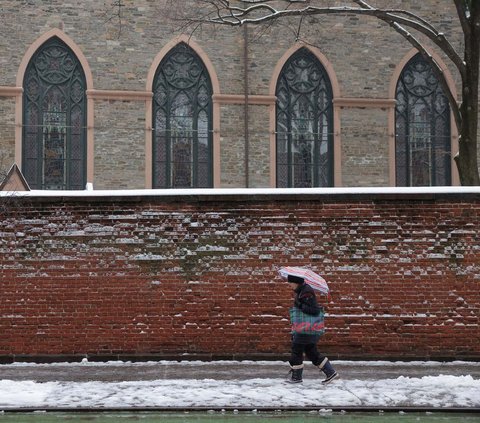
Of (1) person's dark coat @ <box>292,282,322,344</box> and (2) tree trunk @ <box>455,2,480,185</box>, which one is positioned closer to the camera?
(1) person's dark coat @ <box>292,282,322,344</box>

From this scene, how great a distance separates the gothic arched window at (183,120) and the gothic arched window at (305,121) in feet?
6.91

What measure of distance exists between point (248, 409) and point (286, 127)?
14.7 m

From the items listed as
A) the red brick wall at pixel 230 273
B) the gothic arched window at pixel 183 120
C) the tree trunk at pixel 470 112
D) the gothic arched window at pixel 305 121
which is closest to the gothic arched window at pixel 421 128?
the gothic arched window at pixel 305 121

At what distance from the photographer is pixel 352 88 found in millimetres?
22359

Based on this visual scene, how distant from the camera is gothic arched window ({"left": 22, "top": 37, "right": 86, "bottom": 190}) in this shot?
21266 millimetres

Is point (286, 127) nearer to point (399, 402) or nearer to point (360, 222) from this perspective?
point (360, 222)

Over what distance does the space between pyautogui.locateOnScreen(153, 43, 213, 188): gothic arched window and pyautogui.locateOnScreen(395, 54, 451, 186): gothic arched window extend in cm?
561

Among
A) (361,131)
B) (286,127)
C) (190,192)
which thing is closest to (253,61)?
(286,127)

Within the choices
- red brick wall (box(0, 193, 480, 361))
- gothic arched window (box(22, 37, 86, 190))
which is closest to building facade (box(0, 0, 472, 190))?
gothic arched window (box(22, 37, 86, 190))

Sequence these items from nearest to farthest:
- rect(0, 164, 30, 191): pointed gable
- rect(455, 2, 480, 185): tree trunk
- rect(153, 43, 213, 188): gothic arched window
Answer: rect(455, 2, 480, 185): tree trunk, rect(0, 164, 30, 191): pointed gable, rect(153, 43, 213, 188): gothic arched window

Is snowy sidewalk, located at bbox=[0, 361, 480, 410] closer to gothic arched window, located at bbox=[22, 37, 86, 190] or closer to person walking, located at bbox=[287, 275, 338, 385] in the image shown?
person walking, located at bbox=[287, 275, 338, 385]

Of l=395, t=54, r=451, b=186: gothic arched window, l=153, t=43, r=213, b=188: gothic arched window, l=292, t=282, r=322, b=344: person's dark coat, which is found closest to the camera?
l=292, t=282, r=322, b=344: person's dark coat

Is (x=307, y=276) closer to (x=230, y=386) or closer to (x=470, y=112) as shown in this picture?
(x=230, y=386)

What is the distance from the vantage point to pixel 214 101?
21.8 m
